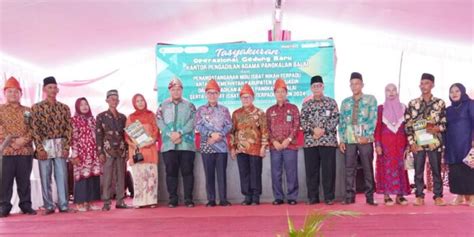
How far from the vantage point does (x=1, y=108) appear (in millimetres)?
5371

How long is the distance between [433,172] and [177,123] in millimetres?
2544

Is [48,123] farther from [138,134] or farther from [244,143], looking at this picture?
[244,143]

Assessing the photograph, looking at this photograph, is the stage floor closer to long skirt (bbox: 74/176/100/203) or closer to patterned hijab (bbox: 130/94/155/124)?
long skirt (bbox: 74/176/100/203)

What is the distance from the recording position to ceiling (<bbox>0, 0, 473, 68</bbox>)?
5574mm

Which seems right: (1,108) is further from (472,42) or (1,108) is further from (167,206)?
(472,42)

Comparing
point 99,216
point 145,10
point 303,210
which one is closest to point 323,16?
point 145,10

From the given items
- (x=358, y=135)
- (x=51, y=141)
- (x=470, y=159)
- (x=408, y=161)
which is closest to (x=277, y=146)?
(x=358, y=135)

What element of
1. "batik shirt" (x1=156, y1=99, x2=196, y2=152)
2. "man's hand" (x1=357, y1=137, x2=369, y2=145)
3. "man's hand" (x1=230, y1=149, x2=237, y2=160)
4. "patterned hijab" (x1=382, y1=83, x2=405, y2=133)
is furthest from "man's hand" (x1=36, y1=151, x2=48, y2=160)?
"patterned hijab" (x1=382, y1=83, x2=405, y2=133)

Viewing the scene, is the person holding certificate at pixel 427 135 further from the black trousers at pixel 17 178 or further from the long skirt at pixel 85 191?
the black trousers at pixel 17 178

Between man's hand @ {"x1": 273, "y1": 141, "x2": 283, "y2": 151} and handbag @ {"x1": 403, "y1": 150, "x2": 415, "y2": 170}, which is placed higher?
man's hand @ {"x1": 273, "y1": 141, "x2": 283, "y2": 151}

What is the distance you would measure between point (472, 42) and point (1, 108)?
585cm

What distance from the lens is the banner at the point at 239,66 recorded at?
7215 mm

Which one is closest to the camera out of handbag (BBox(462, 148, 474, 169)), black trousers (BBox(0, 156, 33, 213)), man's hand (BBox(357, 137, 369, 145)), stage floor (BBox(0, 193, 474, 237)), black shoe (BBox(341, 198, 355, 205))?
stage floor (BBox(0, 193, 474, 237))

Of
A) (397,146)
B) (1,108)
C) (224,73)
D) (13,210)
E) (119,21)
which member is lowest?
(13,210)
